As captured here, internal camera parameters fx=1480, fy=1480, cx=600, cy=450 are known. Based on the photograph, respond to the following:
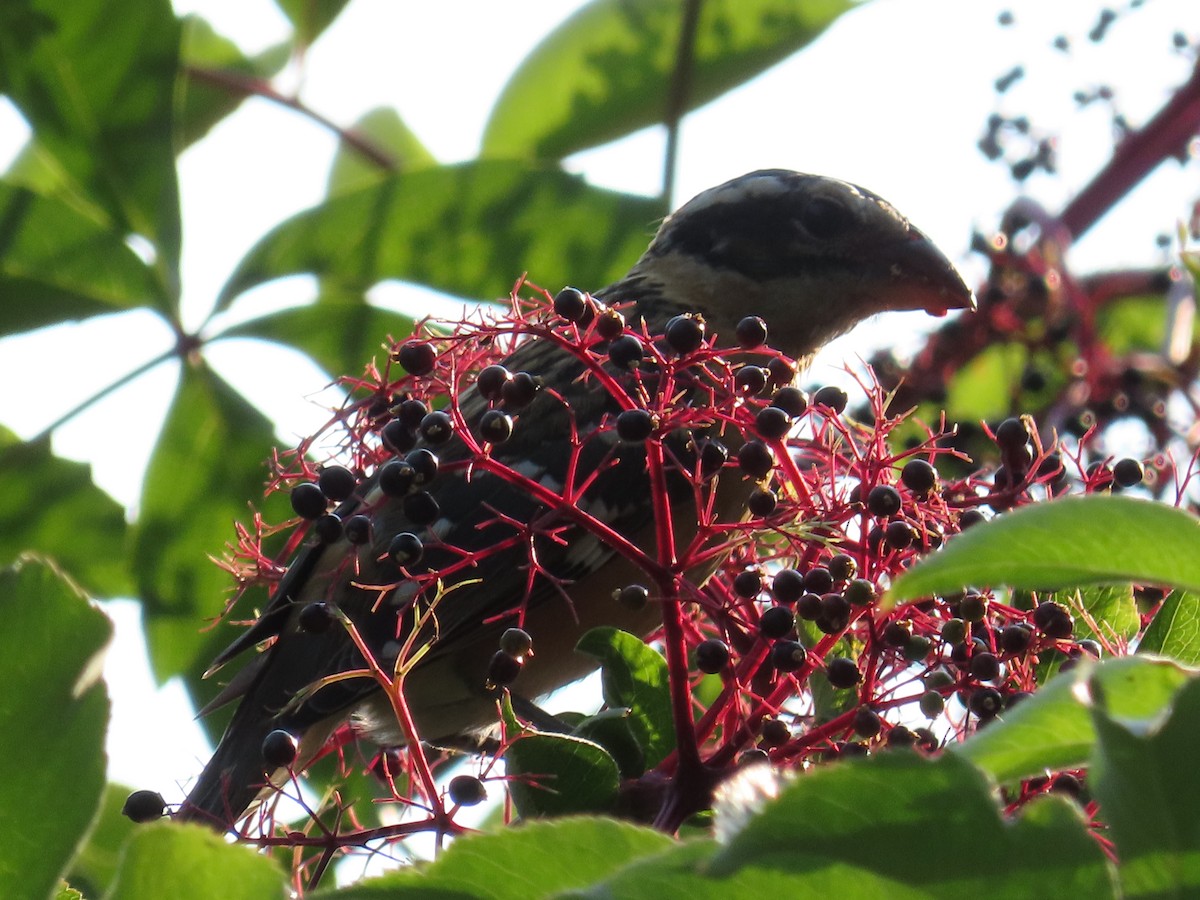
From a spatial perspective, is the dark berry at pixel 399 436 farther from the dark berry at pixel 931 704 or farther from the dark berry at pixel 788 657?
the dark berry at pixel 931 704

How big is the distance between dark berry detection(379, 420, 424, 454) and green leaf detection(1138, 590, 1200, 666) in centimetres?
112

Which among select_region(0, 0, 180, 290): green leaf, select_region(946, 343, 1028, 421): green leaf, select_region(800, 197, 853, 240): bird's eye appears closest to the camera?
select_region(0, 0, 180, 290): green leaf

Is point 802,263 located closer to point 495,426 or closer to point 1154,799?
point 495,426

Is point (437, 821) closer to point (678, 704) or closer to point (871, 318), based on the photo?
point (678, 704)

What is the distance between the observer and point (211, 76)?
4.49 m

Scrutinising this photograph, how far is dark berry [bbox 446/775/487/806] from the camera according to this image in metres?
1.97

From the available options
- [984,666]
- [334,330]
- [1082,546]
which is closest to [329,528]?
[984,666]

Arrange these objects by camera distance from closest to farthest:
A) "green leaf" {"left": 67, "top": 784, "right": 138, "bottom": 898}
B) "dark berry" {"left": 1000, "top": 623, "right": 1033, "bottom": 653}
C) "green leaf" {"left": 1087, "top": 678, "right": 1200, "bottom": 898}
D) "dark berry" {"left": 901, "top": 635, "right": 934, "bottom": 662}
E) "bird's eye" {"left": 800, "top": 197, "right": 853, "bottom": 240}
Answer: "green leaf" {"left": 1087, "top": 678, "right": 1200, "bottom": 898}
"dark berry" {"left": 1000, "top": 623, "right": 1033, "bottom": 653}
"dark berry" {"left": 901, "top": 635, "right": 934, "bottom": 662}
"green leaf" {"left": 67, "top": 784, "right": 138, "bottom": 898}
"bird's eye" {"left": 800, "top": 197, "right": 853, "bottom": 240}

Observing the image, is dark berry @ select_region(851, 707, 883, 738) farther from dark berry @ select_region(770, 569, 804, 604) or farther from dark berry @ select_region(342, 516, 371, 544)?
dark berry @ select_region(342, 516, 371, 544)

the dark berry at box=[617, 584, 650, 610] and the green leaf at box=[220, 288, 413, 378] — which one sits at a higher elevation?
the green leaf at box=[220, 288, 413, 378]

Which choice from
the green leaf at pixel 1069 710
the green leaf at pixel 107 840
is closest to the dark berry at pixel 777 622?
the green leaf at pixel 1069 710

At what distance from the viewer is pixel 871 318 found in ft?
13.5

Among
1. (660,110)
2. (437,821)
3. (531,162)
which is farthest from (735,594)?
(660,110)

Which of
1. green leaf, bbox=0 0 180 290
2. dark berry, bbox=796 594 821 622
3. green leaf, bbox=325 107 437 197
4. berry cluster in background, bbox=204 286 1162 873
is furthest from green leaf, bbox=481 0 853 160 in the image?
dark berry, bbox=796 594 821 622
